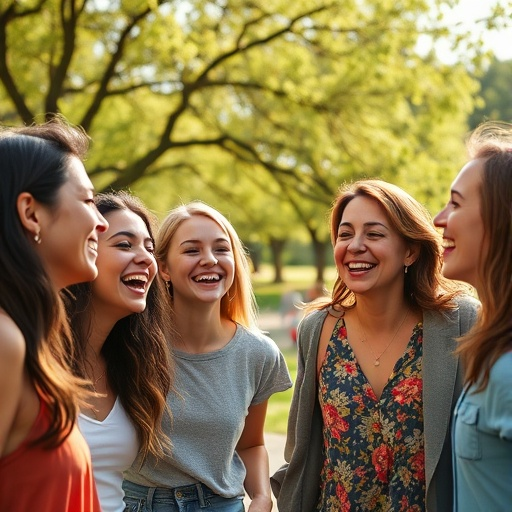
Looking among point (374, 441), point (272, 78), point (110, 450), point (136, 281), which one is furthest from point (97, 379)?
point (272, 78)

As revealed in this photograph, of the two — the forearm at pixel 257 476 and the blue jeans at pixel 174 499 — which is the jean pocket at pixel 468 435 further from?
the forearm at pixel 257 476

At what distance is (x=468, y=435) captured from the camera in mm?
2547

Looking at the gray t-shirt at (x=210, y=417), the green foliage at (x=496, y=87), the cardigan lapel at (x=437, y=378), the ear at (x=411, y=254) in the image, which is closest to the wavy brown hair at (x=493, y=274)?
the cardigan lapel at (x=437, y=378)

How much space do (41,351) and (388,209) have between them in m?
2.04

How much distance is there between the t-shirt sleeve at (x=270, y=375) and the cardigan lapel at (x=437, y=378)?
770 millimetres

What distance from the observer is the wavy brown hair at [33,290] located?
2250 mm

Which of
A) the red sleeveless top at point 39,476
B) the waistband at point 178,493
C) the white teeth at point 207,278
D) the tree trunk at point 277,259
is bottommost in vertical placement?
the tree trunk at point 277,259

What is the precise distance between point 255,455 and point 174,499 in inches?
23.3

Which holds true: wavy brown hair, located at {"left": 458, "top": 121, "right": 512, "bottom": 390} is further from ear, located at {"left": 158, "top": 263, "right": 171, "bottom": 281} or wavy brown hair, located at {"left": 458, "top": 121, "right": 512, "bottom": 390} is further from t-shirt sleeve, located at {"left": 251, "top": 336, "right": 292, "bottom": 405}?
ear, located at {"left": 158, "top": 263, "right": 171, "bottom": 281}

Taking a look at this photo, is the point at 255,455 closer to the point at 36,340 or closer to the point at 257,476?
the point at 257,476

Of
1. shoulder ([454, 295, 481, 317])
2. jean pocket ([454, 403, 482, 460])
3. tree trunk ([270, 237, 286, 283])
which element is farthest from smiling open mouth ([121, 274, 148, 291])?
tree trunk ([270, 237, 286, 283])

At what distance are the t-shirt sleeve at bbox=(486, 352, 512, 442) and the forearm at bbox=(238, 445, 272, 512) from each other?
1.85 metres

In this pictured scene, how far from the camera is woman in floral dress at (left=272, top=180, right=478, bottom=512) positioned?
3.61m

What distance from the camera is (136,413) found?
11.4 ft
